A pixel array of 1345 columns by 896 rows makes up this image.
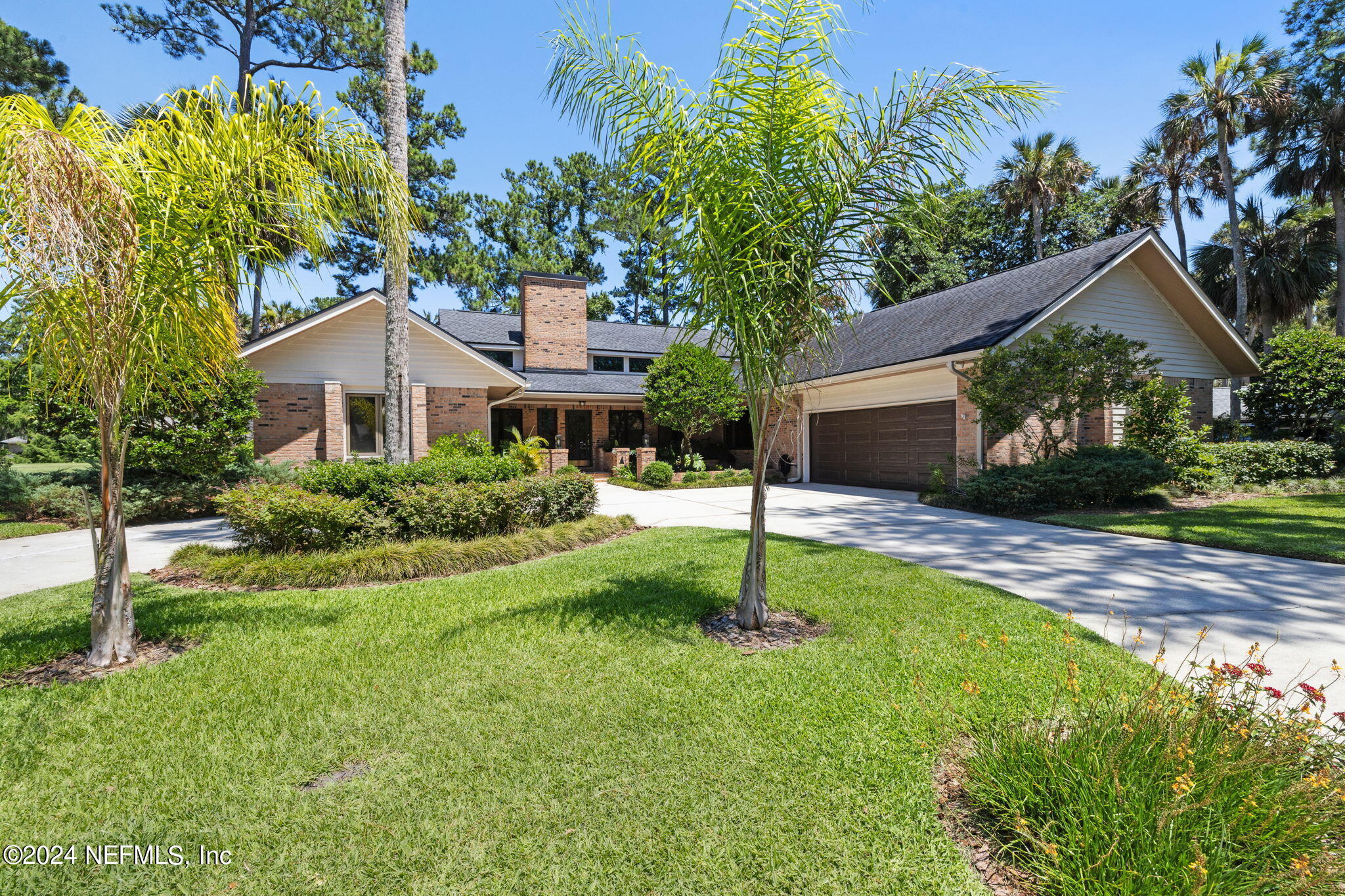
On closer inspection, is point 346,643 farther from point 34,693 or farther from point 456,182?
point 456,182

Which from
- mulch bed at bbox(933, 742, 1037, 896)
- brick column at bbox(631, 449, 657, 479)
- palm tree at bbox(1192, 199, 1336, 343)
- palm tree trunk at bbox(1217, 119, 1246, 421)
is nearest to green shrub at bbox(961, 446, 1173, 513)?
mulch bed at bbox(933, 742, 1037, 896)

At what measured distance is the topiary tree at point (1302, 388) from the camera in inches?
529

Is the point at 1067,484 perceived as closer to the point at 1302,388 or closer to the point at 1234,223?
the point at 1302,388

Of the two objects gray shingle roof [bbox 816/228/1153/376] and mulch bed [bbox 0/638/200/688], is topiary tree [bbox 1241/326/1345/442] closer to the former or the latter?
gray shingle roof [bbox 816/228/1153/376]

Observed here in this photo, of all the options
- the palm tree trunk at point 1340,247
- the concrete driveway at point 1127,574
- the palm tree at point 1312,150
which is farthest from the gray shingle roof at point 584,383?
the palm tree trunk at point 1340,247

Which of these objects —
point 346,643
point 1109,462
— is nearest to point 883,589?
point 346,643

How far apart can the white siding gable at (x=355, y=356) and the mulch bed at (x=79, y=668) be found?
11.2m

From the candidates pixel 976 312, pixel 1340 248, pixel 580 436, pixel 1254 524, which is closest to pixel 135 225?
pixel 1254 524

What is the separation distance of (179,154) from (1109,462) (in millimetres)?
12671

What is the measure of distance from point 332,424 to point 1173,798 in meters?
15.6

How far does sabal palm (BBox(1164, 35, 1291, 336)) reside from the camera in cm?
1731

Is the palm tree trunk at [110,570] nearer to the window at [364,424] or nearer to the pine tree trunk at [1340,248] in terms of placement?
the window at [364,424]

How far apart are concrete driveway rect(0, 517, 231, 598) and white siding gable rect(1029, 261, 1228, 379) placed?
15258mm

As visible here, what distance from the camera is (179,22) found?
17.8m
